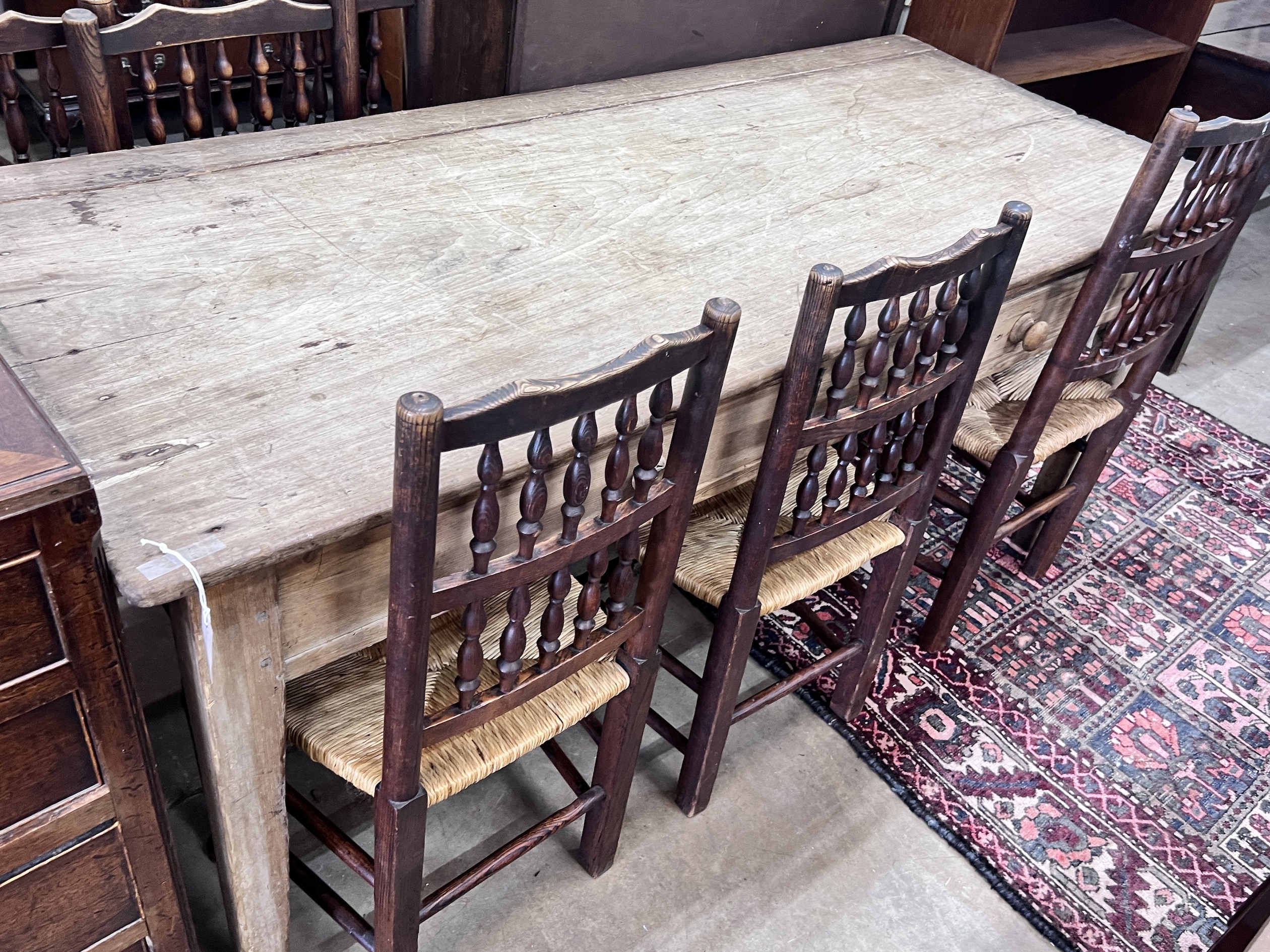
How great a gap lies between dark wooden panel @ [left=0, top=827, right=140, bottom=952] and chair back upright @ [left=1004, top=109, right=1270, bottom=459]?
1.59 meters

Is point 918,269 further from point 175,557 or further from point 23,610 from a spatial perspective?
point 23,610

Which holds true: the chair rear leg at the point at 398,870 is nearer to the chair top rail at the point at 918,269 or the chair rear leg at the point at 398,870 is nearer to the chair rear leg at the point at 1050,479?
the chair top rail at the point at 918,269

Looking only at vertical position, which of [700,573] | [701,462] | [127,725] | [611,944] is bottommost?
[611,944]

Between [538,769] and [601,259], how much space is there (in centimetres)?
92

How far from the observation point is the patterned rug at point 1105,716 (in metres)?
1.86

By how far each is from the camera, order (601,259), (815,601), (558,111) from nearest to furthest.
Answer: (601,259), (558,111), (815,601)

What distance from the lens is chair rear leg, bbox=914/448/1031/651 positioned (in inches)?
79.4

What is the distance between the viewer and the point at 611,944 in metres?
1.67

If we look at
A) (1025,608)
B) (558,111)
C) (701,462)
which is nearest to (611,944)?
(701,462)

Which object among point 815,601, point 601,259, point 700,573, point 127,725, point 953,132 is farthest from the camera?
point 815,601

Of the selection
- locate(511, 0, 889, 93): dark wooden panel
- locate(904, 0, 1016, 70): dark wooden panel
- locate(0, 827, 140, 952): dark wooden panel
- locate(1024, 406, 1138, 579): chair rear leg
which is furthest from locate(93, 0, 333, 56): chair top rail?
locate(1024, 406, 1138, 579): chair rear leg

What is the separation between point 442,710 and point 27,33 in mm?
1141

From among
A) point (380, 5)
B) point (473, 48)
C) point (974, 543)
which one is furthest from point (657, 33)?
point (974, 543)

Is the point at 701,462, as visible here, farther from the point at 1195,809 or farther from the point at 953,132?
the point at 1195,809
